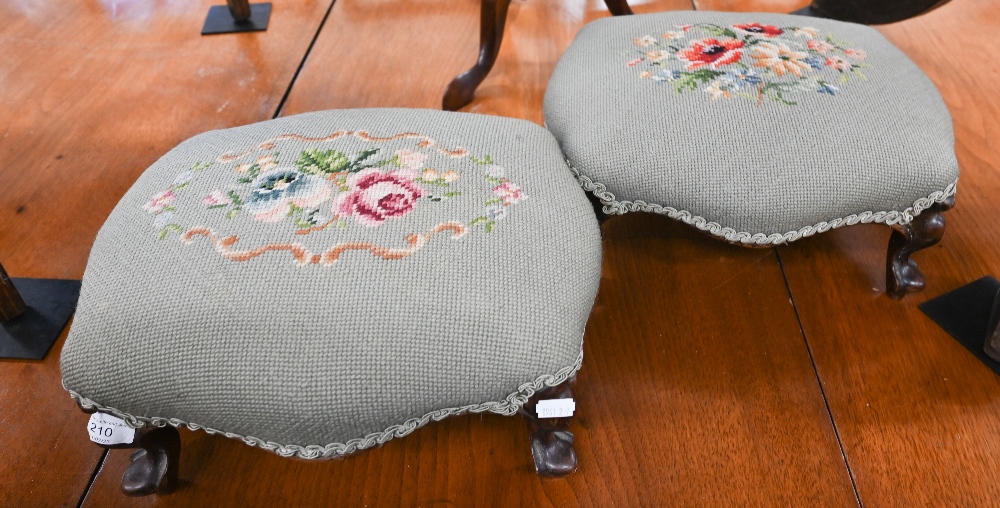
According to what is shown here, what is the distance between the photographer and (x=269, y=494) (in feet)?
2.23

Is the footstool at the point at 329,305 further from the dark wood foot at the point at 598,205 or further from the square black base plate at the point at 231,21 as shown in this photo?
the square black base plate at the point at 231,21

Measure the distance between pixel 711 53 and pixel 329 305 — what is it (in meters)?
0.54

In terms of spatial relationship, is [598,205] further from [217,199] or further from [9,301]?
[9,301]

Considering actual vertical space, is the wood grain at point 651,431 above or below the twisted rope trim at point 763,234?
below

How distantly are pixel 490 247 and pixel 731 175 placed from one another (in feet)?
0.86

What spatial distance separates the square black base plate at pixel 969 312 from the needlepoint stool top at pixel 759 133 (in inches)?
7.2

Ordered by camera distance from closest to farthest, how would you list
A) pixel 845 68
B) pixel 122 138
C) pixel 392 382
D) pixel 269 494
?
pixel 392 382
pixel 269 494
pixel 845 68
pixel 122 138

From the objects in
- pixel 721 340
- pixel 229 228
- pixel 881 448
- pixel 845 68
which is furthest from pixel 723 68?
pixel 229 228

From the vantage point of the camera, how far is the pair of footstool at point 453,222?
545mm

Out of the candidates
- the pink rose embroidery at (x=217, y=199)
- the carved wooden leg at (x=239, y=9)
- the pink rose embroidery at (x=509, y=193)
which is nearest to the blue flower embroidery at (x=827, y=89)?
the pink rose embroidery at (x=509, y=193)

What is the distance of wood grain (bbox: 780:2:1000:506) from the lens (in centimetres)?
68

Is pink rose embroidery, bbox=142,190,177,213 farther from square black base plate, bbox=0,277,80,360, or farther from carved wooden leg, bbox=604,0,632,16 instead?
carved wooden leg, bbox=604,0,632,16

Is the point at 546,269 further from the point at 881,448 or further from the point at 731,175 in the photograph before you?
the point at 881,448

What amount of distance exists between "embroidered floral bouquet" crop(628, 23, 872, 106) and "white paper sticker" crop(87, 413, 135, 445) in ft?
2.06
